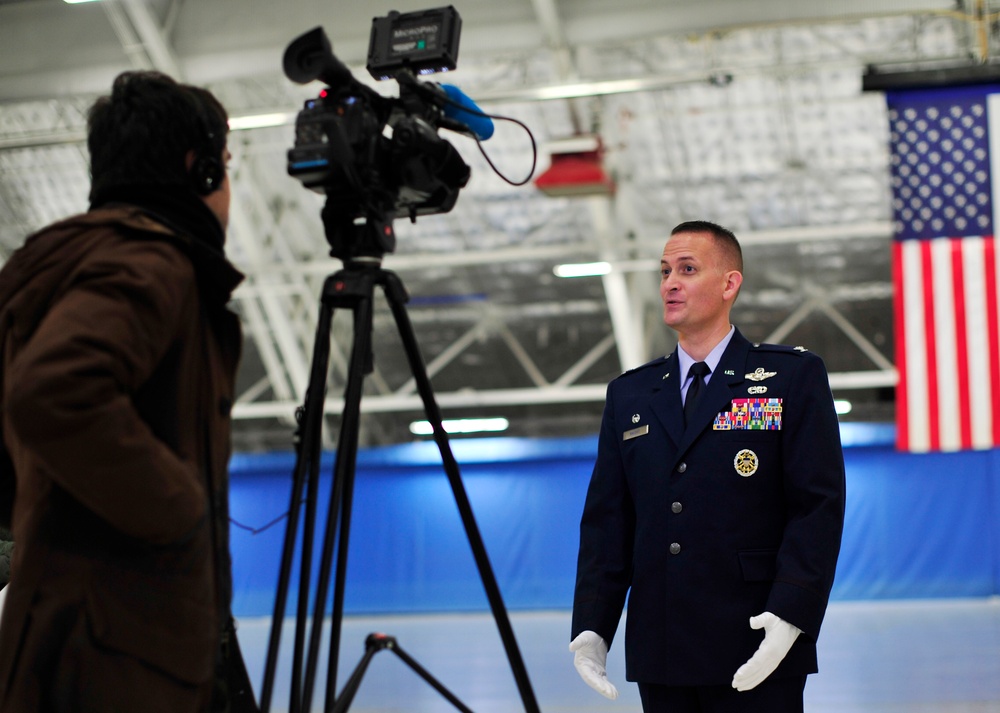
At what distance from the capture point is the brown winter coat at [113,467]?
1.19 m

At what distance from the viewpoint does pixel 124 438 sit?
1.20 meters

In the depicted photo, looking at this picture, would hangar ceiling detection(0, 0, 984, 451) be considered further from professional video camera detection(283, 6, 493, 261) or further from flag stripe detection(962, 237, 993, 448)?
professional video camera detection(283, 6, 493, 261)

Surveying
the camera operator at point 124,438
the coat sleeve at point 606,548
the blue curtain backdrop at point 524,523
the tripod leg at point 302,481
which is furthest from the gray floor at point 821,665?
the camera operator at point 124,438

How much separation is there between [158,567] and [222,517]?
14cm

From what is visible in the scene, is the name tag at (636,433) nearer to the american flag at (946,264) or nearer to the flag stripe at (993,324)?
the american flag at (946,264)

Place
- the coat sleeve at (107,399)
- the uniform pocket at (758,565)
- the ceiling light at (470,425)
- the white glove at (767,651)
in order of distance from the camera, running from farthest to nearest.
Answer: the ceiling light at (470,425)
the uniform pocket at (758,565)
the white glove at (767,651)
the coat sleeve at (107,399)

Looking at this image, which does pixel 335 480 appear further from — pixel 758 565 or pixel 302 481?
pixel 758 565

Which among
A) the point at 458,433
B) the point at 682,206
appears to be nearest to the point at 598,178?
the point at 682,206

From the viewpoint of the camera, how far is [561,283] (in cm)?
1342

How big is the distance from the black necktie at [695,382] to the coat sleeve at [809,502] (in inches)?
7.5

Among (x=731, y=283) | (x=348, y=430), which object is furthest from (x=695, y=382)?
(x=348, y=430)

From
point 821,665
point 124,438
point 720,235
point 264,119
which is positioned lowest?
point 821,665

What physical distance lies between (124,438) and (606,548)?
3.90 ft

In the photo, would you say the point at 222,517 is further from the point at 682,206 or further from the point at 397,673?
the point at 682,206
